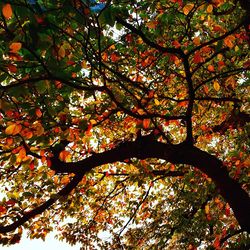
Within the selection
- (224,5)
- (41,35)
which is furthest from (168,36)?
(41,35)

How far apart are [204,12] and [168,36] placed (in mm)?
1311

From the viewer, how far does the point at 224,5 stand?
7641 millimetres

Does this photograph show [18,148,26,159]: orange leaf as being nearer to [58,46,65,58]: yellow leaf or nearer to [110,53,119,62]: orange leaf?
[58,46,65,58]: yellow leaf

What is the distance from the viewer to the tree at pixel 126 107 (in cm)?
419

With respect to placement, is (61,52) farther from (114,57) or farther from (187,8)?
(114,57)

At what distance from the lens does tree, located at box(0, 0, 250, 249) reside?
4188 millimetres

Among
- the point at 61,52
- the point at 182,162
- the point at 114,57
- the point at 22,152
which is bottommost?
the point at 22,152

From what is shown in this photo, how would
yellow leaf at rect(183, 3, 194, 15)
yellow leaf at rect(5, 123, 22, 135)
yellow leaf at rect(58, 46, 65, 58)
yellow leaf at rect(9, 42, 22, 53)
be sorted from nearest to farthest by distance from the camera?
yellow leaf at rect(9, 42, 22, 53)
yellow leaf at rect(58, 46, 65, 58)
yellow leaf at rect(5, 123, 22, 135)
yellow leaf at rect(183, 3, 194, 15)

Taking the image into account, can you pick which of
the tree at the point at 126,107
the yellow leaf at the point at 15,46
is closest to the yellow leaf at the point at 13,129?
the tree at the point at 126,107

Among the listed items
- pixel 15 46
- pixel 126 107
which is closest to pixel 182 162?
pixel 126 107

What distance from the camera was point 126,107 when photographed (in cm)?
667

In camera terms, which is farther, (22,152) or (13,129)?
(22,152)

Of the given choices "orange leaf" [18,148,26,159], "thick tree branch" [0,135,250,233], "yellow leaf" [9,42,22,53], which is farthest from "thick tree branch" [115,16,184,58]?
"orange leaf" [18,148,26,159]

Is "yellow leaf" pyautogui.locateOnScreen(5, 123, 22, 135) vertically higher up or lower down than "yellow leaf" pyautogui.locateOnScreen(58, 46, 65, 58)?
lower down
